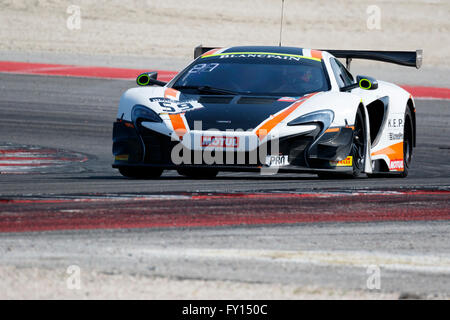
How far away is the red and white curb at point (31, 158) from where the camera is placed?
1002cm

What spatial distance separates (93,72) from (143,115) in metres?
15.6

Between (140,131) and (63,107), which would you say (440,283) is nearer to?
(140,131)

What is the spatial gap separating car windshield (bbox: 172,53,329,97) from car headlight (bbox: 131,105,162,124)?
0.80 meters

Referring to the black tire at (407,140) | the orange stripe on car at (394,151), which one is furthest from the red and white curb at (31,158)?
the black tire at (407,140)

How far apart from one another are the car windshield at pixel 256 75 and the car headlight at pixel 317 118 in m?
0.69

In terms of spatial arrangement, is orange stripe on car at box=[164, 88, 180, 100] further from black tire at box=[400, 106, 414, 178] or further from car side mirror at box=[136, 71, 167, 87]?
black tire at box=[400, 106, 414, 178]

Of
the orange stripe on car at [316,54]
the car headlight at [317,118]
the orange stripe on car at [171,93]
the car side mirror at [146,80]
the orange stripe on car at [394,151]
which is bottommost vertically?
the orange stripe on car at [394,151]

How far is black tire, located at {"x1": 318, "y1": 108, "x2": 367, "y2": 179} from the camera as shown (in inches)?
331

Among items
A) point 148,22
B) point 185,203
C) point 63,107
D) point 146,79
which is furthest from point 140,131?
point 148,22

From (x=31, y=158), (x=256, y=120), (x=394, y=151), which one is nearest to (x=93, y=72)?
(x=31, y=158)

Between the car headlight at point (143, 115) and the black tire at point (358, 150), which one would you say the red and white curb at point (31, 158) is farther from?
the black tire at point (358, 150)

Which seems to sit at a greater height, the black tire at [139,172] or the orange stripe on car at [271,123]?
the orange stripe on car at [271,123]

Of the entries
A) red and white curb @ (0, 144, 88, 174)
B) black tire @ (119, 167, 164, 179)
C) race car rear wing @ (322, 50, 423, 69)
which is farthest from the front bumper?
race car rear wing @ (322, 50, 423, 69)

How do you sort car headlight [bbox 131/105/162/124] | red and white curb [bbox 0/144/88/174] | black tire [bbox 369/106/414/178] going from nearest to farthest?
car headlight [bbox 131/105/162/124] < black tire [bbox 369/106/414/178] < red and white curb [bbox 0/144/88/174]
